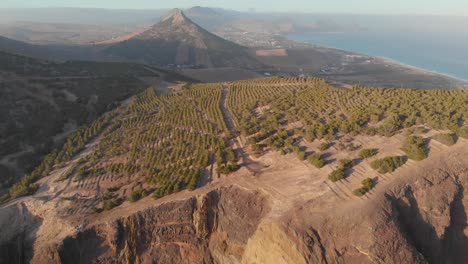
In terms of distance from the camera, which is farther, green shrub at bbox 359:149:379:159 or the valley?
green shrub at bbox 359:149:379:159

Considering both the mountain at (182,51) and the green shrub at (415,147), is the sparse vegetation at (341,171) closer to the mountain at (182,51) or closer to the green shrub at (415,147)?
the green shrub at (415,147)

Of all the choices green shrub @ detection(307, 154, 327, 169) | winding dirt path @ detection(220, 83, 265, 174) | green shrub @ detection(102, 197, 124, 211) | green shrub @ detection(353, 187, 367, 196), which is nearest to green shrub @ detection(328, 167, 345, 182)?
green shrub @ detection(307, 154, 327, 169)

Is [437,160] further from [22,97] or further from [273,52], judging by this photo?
[273,52]

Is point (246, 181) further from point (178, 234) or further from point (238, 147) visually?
point (238, 147)

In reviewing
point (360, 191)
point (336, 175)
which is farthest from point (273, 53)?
point (360, 191)

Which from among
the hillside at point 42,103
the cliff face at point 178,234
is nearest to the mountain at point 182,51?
the hillside at point 42,103

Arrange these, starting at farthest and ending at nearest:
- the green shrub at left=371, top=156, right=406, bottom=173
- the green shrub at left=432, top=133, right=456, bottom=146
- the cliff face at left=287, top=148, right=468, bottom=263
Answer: the green shrub at left=432, top=133, right=456, bottom=146, the green shrub at left=371, top=156, right=406, bottom=173, the cliff face at left=287, top=148, right=468, bottom=263

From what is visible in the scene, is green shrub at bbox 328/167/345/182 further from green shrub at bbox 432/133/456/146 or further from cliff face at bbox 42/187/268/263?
green shrub at bbox 432/133/456/146
